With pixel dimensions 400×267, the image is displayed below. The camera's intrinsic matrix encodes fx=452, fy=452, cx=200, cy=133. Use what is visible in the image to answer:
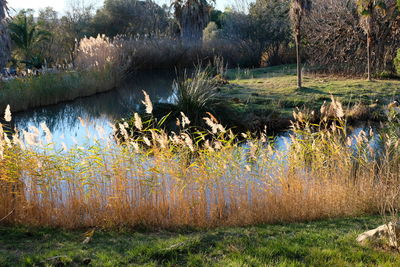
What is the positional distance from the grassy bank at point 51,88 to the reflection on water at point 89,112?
295mm

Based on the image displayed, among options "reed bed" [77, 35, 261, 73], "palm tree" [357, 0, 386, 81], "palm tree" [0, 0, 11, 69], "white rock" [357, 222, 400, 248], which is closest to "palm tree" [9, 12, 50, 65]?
"reed bed" [77, 35, 261, 73]

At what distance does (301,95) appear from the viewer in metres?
14.5

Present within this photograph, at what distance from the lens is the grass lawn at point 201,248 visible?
3869 mm

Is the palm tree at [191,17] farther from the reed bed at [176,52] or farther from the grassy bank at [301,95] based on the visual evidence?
the grassy bank at [301,95]

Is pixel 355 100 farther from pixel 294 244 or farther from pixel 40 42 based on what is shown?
pixel 40 42

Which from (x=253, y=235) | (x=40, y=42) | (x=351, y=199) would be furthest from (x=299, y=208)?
(x=40, y=42)

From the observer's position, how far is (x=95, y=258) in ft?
13.3

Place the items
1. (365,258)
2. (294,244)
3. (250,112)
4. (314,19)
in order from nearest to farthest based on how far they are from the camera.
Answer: (365,258), (294,244), (250,112), (314,19)

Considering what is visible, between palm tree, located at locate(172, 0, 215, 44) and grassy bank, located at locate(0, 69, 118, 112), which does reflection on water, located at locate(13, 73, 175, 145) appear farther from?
palm tree, located at locate(172, 0, 215, 44)

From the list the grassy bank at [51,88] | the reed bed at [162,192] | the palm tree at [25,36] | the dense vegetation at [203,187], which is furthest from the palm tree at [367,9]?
the palm tree at [25,36]

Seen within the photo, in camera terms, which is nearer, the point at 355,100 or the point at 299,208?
the point at 299,208

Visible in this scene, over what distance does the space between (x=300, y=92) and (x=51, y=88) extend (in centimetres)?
870

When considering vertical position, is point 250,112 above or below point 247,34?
below

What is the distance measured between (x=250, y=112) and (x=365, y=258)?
28.4 feet
